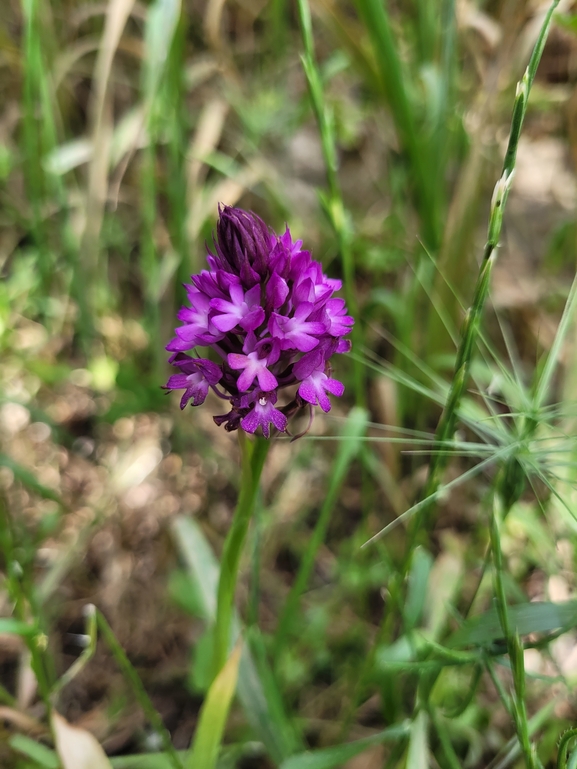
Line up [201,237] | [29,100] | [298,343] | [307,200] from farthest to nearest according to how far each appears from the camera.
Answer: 1. [307,200]
2. [201,237]
3. [29,100]
4. [298,343]

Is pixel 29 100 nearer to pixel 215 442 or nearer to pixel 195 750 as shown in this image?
pixel 215 442

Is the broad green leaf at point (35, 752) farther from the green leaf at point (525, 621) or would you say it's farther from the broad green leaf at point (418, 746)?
the green leaf at point (525, 621)

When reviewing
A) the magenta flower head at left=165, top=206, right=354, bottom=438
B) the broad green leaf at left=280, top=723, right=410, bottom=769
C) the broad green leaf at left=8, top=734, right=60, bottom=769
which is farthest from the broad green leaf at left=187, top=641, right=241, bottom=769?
the magenta flower head at left=165, top=206, right=354, bottom=438

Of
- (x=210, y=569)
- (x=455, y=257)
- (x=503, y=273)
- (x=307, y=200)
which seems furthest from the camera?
(x=307, y=200)

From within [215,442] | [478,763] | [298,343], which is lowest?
[478,763]

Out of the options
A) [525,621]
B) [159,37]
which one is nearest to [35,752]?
[525,621]

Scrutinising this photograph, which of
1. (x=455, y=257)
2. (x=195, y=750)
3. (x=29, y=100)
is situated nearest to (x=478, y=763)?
(x=195, y=750)

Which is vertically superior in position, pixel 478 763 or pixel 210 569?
pixel 210 569
